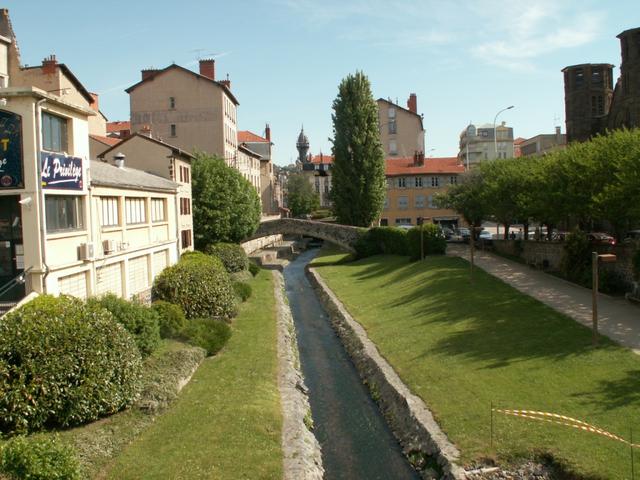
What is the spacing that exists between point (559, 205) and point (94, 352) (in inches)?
1027

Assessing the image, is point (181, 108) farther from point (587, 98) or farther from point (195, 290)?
point (195, 290)

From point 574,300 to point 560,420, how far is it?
1345 centimetres

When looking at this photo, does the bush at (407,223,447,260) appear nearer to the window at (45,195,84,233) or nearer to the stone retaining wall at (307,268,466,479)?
the stone retaining wall at (307,268,466,479)

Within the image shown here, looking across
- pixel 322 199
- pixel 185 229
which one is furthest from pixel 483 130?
pixel 185 229

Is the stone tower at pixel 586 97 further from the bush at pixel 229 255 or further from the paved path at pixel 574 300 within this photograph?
the bush at pixel 229 255

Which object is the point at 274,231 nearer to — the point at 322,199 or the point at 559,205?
the point at 559,205

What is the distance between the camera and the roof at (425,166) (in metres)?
85.1

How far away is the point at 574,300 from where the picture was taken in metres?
28.6

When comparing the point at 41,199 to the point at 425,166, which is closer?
the point at 41,199

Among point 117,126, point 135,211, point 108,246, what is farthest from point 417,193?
point 108,246

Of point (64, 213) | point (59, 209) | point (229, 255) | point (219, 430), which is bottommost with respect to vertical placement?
point (219, 430)

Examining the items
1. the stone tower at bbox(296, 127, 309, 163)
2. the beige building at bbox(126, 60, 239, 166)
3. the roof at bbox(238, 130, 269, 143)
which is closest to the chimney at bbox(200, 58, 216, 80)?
the beige building at bbox(126, 60, 239, 166)

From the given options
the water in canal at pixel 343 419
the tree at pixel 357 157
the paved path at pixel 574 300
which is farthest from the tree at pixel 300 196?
the water in canal at pixel 343 419

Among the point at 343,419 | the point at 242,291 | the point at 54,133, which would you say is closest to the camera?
the point at 343,419
